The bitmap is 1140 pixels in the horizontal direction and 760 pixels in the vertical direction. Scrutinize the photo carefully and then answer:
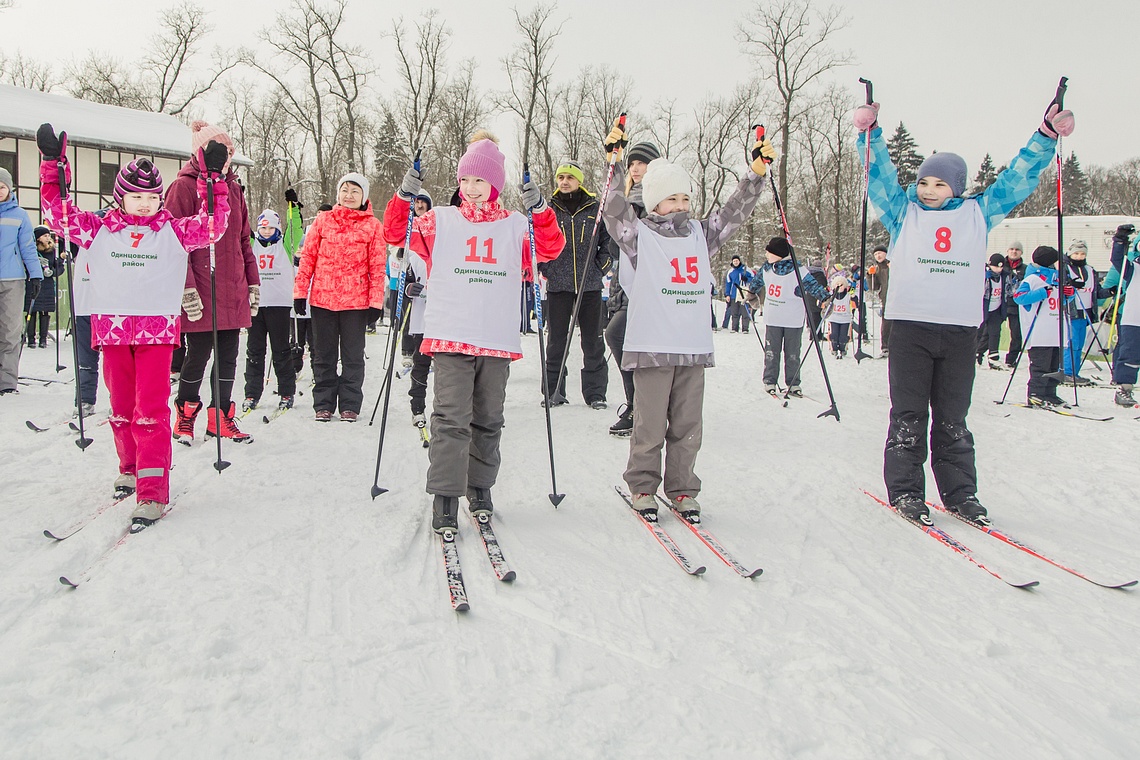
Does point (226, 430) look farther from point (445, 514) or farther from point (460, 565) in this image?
point (460, 565)

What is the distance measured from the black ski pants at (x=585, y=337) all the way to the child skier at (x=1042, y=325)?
5040 millimetres

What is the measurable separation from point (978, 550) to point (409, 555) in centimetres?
281

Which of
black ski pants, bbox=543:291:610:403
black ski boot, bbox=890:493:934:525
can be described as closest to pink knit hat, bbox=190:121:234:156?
black ski pants, bbox=543:291:610:403

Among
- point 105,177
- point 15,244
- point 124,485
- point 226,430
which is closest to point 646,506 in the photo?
point 124,485

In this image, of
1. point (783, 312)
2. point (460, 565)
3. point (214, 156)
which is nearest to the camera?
point (460, 565)

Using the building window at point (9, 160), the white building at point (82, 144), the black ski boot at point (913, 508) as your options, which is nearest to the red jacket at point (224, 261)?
the black ski boot at point (913, 508)

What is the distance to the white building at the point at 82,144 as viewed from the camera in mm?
19797

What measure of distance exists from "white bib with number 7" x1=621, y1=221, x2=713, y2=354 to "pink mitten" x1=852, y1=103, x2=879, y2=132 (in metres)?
1.28

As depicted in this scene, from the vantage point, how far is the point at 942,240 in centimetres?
412

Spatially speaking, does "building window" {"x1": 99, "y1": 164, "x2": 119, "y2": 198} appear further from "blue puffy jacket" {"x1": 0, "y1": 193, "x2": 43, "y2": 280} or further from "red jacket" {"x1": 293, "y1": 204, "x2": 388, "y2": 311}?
"red jacket" {"x1": 293, "y1": 204, "x2": 388, "y2": 311}

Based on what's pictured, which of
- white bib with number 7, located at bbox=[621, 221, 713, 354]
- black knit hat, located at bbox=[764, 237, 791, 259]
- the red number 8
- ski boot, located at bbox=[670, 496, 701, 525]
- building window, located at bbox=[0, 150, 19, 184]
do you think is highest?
building window, located at bbox=[0, 150, 19, 184]

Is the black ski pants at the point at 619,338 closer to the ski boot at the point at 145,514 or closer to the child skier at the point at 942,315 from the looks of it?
the child skier at the point at 942,315

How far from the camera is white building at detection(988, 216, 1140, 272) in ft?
119

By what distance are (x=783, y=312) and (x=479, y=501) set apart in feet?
19.4
